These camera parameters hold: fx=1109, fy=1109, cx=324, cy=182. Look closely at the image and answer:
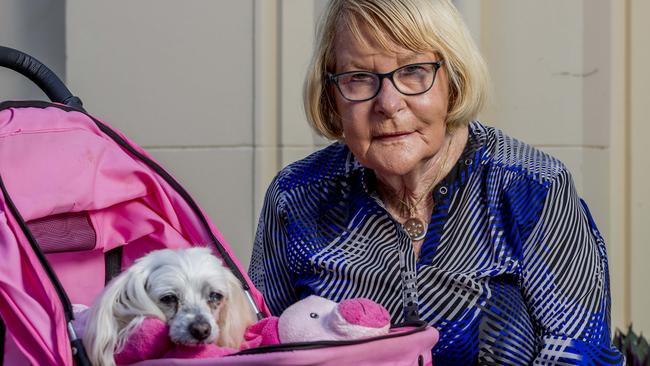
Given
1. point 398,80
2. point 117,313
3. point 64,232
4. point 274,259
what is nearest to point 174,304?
point 117,313

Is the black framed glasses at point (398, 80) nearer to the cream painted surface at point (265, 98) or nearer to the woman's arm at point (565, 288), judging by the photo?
the woman's arm at point (565, 288)

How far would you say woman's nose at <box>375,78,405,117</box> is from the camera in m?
2.71

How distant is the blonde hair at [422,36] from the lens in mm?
2709

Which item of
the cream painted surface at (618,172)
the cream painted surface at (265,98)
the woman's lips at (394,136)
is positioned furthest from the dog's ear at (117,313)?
the cream painted surface at (618,172)

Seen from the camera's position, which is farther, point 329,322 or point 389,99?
point 389,99

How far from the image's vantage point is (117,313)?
2266 mm

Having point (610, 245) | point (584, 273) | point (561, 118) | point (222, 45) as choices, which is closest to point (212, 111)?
point (222, 45)

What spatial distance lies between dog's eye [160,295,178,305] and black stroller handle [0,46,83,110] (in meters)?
0.75

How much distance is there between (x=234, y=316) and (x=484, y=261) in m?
0.64

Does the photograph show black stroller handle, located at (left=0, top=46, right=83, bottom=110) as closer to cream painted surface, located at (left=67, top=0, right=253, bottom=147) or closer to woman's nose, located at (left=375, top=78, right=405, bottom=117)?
woman's nose, located at (left=375, top=78, right=405, bottom=117)

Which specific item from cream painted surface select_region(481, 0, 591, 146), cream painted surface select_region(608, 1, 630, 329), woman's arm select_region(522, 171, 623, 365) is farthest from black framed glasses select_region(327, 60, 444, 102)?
cream painted surface select_region(608, 1, 630, 329)

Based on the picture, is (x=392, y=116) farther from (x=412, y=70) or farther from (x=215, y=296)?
(x=215, y=296)

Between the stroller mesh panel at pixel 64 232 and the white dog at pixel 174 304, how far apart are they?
0.30m

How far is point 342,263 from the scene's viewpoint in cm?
281
